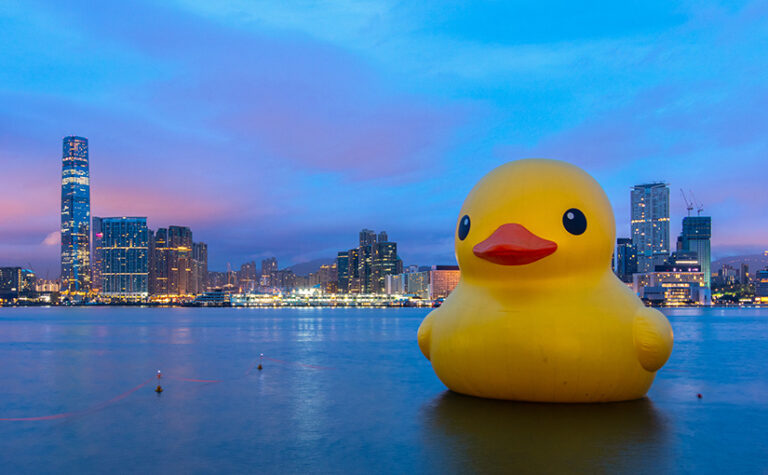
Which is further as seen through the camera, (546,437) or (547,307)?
(547,307)

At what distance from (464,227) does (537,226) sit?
1.68m

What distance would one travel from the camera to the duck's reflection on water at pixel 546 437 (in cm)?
912

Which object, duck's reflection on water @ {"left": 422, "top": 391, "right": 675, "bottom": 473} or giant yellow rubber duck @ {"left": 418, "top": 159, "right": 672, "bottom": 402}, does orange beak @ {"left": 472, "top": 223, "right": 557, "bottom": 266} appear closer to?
giant yellow rubber duck @ {"left": 418, "top": 159, "right": 672, "bottom": 402}

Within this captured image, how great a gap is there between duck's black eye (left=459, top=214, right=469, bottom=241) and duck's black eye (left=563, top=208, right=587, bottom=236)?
6.49ft

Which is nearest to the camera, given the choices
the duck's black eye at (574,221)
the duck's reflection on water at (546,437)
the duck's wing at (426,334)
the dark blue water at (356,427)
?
the duck's reflection on water at (546,437)

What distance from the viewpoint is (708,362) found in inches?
984

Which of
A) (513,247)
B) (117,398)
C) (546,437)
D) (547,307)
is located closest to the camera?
(546,437)

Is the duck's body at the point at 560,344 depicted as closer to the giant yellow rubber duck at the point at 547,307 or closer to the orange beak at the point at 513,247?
the giant yellow rubber duck at the point at 547,307

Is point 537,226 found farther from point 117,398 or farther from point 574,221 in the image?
point 117,398

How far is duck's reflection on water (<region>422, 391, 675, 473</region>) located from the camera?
9.12 meters

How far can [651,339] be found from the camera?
1169 centimetres

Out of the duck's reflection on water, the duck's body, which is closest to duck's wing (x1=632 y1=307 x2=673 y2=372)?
the duck's body

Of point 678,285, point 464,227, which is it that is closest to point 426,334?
point 464,227

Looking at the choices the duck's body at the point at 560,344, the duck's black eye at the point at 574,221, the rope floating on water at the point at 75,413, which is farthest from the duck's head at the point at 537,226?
the rope floating on water at the point at 75,413
